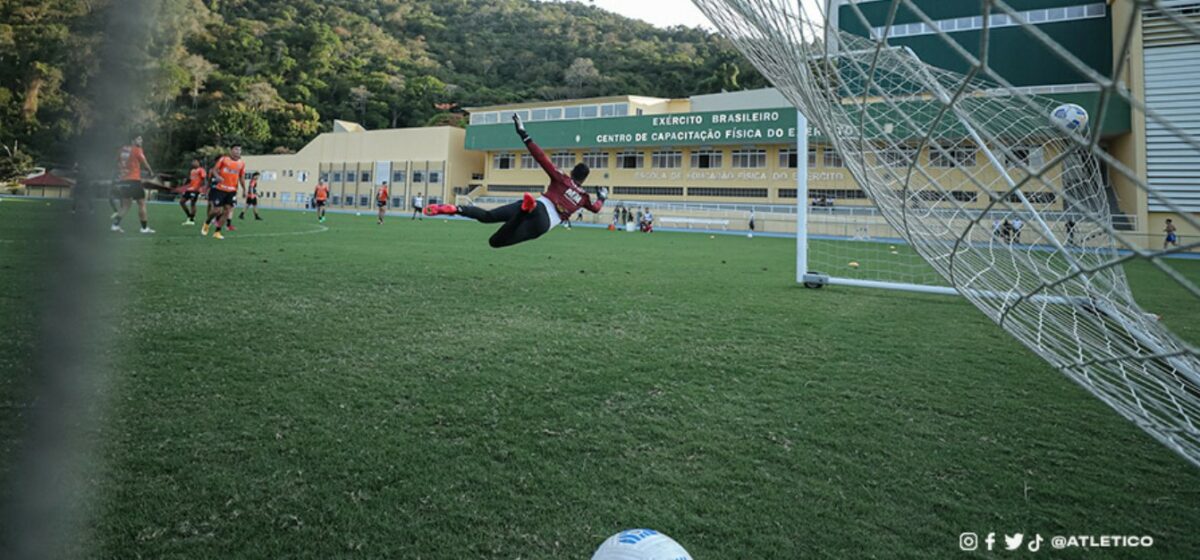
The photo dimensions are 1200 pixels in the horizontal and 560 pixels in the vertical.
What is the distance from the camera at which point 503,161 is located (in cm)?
4075

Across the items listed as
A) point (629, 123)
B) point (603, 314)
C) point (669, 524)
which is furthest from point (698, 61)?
point (669, 524)

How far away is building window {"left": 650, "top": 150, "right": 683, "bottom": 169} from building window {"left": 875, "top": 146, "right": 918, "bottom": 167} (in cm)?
3562

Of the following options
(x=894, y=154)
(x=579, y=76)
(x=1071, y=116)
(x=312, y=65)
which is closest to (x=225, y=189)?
(x=312, y=65)

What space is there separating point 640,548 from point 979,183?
1.57 meters

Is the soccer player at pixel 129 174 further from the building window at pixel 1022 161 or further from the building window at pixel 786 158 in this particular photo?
the building window at pixel 786 158

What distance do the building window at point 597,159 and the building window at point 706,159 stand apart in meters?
5.70

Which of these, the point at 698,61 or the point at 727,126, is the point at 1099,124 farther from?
the point at 698,61

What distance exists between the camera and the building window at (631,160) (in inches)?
1531

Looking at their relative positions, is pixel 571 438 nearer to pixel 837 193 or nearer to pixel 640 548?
pixel 640 548

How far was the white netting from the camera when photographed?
6.80ft

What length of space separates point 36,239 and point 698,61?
61330 millimetres

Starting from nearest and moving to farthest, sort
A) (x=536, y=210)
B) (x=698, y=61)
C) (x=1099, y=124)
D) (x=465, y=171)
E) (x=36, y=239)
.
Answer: (x=36, y=239), (x=1099, y=124), (x=536, y=210), (x=465, y=171), (x=698, y=61)

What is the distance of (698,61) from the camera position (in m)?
58.0

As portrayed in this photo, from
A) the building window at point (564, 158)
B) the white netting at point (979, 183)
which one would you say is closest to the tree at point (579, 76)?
the building window at point (564, 158)
